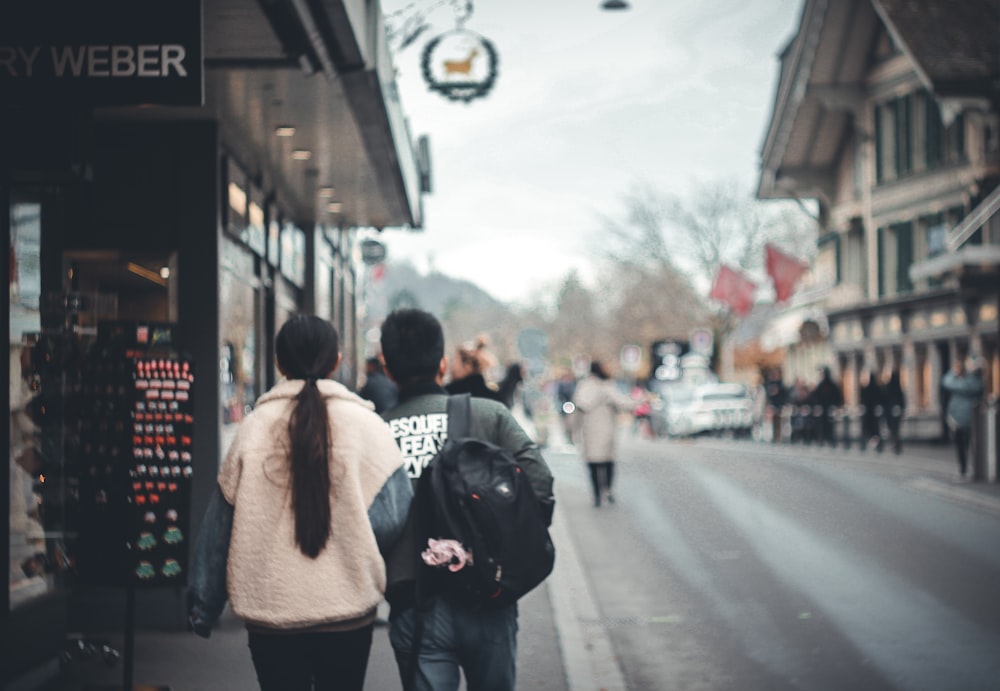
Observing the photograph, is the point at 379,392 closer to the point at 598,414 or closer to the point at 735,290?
the point at 598,414

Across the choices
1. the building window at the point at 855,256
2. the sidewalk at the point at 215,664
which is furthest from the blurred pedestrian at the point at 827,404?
the sidewalk at the point at 215,664

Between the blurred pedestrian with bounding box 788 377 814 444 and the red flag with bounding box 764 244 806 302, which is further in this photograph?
the red flag with bounding box 764 244 806 302

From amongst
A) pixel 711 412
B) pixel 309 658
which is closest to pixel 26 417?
pixel 309 658

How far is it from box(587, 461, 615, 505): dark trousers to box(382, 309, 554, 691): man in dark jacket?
41.8 ft

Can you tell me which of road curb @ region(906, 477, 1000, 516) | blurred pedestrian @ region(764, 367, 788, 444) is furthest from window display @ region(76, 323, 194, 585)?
blurred pedestrian @ region(764, 367, 788, 444)

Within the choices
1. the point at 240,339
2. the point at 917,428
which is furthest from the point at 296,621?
the point at 917,428

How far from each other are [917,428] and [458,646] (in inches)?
1228

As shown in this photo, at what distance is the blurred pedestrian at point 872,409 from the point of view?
28734 mm

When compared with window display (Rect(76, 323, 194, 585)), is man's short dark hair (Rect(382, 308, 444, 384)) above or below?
above

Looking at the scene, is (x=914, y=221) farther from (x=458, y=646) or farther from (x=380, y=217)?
(x=458, y=646)

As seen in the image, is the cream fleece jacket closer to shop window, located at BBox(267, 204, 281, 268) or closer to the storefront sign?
the storefront sign

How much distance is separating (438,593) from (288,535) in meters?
0.57

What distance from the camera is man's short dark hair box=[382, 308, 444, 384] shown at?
15.6ft

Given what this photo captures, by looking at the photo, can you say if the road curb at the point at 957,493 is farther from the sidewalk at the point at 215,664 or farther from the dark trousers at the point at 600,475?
the sidewalk at the point at 215,664
